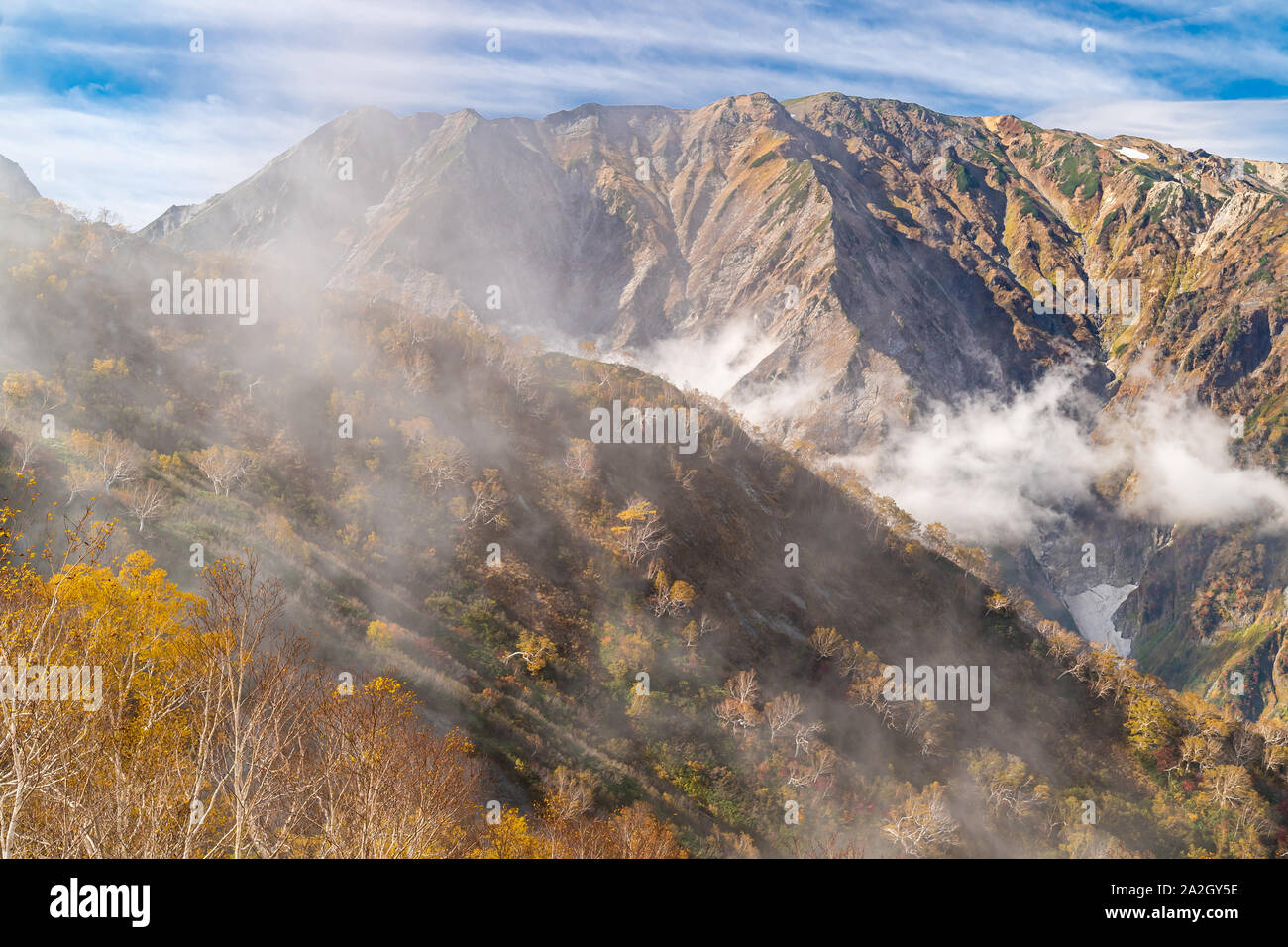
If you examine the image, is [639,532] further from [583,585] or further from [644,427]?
[644,427]

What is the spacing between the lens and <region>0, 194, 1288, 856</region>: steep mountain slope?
5172 cm

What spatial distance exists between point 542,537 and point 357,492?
20.0 metres

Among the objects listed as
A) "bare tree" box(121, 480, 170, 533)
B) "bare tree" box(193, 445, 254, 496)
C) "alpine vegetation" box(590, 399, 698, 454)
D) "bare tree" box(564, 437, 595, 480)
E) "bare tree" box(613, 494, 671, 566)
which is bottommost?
"bare tree" box(613, 494, 671, 566)

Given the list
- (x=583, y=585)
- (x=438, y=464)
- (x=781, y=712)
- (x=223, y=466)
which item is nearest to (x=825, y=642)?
(x=781, y=712)

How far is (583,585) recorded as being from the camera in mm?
70438

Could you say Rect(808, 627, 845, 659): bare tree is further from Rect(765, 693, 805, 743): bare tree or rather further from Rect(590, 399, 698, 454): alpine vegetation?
Rect(590, 399, 698, 454): alpine vegetation

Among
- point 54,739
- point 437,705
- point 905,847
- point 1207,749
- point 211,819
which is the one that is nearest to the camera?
point 54,739

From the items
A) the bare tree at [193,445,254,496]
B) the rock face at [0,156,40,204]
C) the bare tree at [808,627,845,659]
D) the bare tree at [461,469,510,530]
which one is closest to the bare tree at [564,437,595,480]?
the bare tree at [461,469,510,530]

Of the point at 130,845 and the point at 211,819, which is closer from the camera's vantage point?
the point at 130,845
